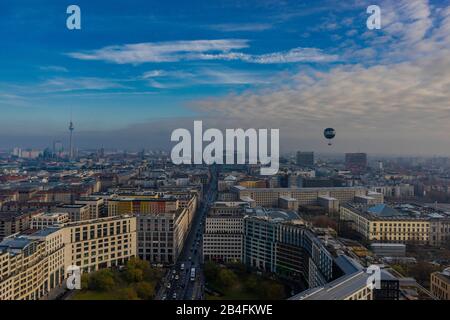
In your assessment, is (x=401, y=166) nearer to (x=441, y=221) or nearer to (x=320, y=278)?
(x=441, y=221)

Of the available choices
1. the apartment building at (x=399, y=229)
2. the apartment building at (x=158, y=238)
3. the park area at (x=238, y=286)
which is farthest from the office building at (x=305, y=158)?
the park area at (x=238, y=286)

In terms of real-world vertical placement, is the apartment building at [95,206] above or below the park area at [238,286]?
above

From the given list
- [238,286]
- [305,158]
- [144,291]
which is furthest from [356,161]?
[144,291]

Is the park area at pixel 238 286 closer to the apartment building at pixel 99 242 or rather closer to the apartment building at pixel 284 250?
the apartment building at pixel 284 250

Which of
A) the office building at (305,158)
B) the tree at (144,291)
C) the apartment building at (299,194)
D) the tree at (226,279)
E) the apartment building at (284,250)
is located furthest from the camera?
the office building at (305,158)

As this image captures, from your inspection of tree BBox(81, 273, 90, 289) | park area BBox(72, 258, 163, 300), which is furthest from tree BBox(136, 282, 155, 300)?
tree BBox(81, 273, 90, 289)

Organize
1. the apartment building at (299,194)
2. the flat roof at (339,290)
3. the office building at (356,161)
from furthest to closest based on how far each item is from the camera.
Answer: the office building at (356,161)
the apartment building at (299,194)
the flat roof at (339,290)

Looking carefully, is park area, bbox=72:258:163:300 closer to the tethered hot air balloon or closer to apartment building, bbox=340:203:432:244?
the tethered hot air balloon
